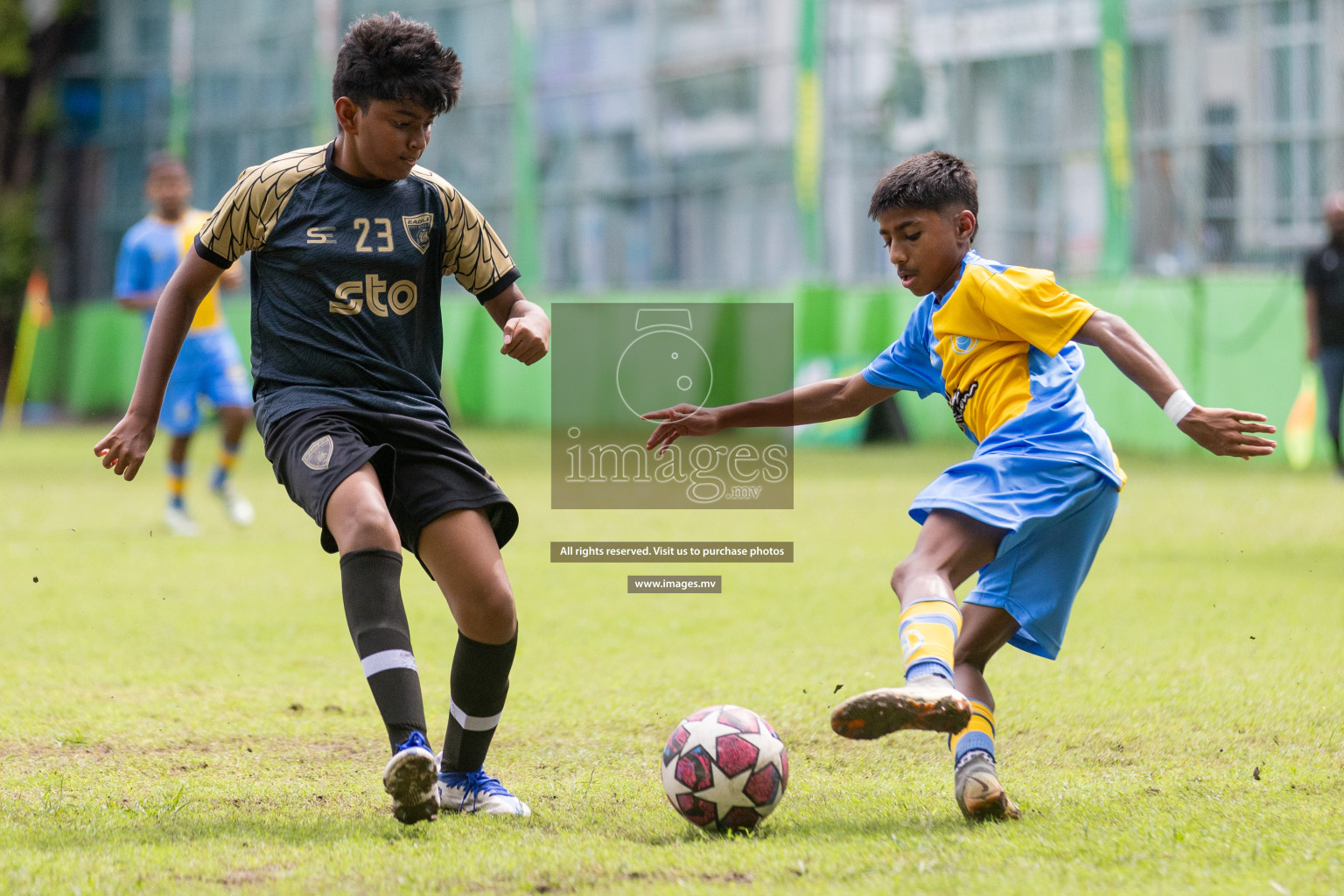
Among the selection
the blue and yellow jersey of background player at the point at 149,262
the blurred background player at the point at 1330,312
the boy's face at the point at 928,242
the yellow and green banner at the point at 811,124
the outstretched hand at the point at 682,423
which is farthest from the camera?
the yellow and green banner at the point at 811,124

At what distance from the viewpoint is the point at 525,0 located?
86.3ft

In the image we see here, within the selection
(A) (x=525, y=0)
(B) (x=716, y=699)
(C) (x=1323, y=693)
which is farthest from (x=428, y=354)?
(A) (x=525, y=0)

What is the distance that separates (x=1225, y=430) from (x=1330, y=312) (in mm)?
9595

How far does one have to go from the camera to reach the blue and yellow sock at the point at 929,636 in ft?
11.2

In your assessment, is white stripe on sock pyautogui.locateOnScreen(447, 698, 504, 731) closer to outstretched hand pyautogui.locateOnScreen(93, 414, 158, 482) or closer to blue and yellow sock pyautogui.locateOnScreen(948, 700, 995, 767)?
outstretched hand pyautogui.locateOnScreen(93, 414, 158, 482)

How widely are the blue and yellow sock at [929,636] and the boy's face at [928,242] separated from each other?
88cm

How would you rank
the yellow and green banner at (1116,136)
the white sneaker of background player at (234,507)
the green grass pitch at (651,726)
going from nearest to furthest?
1. the green grass pitch at (651,726)
2. the white sneaker of background player at (234,507)
3. the yellow and green banner at (1116,136)

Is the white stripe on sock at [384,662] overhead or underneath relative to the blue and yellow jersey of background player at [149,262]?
underneath

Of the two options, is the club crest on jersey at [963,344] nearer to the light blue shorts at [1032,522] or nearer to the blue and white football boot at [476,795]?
the light blue shorts at [1032,522]

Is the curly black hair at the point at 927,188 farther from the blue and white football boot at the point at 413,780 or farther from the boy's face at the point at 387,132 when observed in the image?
the blue and white football boot at the point at 413,780

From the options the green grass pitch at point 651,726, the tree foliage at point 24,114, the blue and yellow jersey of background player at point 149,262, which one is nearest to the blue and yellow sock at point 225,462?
the green grass pitch at point 651,726

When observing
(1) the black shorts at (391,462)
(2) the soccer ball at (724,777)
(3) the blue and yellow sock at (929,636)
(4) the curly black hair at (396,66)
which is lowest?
(2) the soccer ball at (724,777)

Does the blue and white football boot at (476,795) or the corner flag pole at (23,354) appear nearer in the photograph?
the blue and white football boot at (476,795)

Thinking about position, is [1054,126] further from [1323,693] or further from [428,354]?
[428,354]
